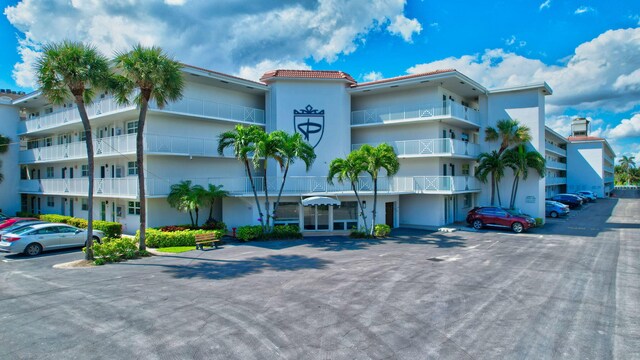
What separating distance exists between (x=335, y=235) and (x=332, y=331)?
16.4 meters

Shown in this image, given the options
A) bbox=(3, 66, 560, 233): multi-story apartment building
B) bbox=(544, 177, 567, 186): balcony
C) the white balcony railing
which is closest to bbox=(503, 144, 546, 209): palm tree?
bbox=(3, 66, 560, 233): multi-story apartment building

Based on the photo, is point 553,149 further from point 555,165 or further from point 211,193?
point 211,193

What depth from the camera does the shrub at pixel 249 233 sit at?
22.8 m

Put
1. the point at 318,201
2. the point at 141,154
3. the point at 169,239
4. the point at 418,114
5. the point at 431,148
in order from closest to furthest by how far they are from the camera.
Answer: the point at 141,154 < the point at 169,239 < the point at 318,201 < the point at 431,148 < the point at 418,114

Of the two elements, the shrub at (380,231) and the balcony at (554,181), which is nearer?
the shrub at (380,231)

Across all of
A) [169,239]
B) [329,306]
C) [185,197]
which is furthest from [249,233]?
[329,306]

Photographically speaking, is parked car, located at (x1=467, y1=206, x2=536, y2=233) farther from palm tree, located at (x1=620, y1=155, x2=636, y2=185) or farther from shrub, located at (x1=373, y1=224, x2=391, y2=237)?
palm tree, located at (x1=620, y1=155, x2=636, y2=185)

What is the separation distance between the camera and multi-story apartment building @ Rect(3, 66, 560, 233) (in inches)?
995

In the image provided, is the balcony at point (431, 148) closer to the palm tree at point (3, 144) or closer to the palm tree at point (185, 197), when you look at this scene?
the palm tree at point (185, 197)

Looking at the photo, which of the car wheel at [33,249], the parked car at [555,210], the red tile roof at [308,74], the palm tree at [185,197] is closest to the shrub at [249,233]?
the palm tree at [185,197]

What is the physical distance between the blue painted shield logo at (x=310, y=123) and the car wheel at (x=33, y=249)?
18087mm

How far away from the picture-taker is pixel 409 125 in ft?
98.3

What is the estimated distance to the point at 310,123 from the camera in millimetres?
29000

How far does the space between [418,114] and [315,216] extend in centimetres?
1183
